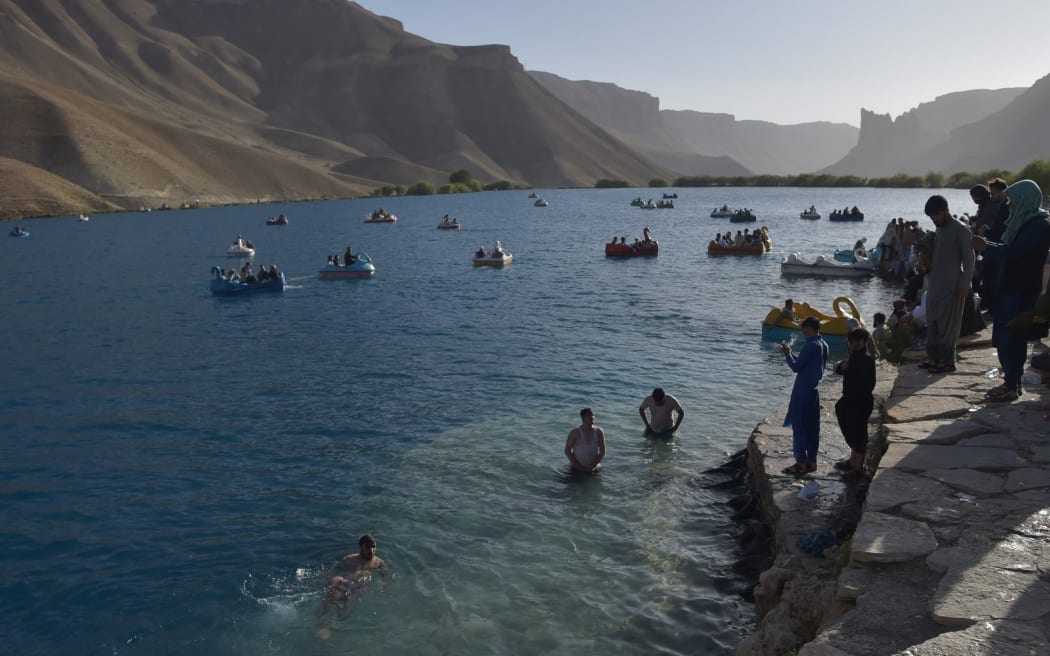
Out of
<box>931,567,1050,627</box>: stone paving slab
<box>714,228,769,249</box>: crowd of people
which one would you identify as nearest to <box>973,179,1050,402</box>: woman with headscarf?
<box>931,567,1050,627</box>: stone paving slab

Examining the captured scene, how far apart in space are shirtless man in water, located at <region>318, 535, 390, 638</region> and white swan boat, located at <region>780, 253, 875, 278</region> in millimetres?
31059

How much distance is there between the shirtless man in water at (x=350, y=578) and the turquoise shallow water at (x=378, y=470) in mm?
200

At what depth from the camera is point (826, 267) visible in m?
36.1

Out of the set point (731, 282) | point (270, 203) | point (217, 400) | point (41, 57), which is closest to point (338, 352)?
point (217, 400)

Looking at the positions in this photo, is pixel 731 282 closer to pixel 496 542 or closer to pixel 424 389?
pixel 424 389

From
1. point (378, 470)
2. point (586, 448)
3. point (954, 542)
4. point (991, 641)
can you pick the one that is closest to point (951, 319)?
point (954, 542)

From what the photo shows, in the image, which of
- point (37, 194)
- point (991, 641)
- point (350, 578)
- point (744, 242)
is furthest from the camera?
point (37, 194)

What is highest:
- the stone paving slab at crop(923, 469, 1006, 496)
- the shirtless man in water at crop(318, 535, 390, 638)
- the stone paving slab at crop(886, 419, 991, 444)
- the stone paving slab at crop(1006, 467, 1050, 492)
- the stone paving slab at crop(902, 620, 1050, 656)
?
the stone paving slab at crop(886, 419, 991, 444)

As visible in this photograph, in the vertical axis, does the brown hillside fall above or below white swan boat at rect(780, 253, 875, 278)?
above

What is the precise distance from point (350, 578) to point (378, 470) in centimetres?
377

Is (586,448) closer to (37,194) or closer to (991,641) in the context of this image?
(991,641)

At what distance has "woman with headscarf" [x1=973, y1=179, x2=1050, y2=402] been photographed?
8516mm

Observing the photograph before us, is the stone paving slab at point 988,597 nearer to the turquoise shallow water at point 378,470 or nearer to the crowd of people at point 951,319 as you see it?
the crowd of people at point 951,319

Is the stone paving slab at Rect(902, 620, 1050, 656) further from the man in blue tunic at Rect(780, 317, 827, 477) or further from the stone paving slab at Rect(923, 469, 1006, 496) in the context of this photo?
the man in blue tunic at Rect(780, 317, 827, 477)
